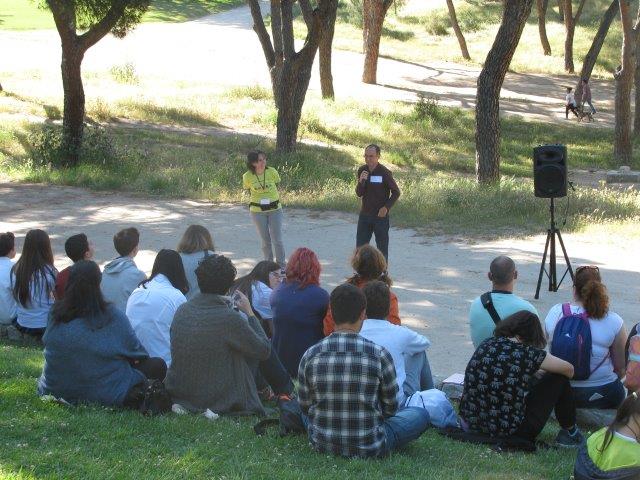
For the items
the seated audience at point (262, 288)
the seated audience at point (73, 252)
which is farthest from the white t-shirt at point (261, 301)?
the seated audience at point (73, 252)

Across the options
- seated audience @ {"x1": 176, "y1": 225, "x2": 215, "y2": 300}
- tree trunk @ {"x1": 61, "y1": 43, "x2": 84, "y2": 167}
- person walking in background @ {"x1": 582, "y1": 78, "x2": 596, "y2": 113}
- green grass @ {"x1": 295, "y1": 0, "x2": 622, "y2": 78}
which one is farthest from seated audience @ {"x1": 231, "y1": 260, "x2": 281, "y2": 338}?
green grass @ {"x1": 295, "y1": 0, "x2": 622, "y2": 78}

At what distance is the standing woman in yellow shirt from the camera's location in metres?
11.4

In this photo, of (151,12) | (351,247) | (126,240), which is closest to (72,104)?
(351,247)

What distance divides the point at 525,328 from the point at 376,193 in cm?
582

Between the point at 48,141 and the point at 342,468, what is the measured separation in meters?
15.8

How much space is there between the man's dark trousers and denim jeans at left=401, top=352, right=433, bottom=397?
490cm

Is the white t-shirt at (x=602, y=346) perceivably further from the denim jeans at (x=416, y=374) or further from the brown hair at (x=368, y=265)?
the brown hair at (x=368, y=265)

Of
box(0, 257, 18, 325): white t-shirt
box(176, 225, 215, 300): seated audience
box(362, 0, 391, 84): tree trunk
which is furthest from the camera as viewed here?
box(362, 0, 391, 84): tree trunk

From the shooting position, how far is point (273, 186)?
1154 cm

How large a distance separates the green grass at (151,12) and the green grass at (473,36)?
8976 millimetres

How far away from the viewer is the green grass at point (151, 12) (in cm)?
4950

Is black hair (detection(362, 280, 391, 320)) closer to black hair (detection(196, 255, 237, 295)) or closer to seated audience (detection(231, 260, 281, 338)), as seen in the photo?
black hair (detection(196, 255, 237, 295))

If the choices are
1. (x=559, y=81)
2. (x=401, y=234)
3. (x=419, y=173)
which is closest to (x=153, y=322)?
(x=401, y=234)

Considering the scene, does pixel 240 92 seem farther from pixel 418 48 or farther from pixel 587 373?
pixel 587 373
